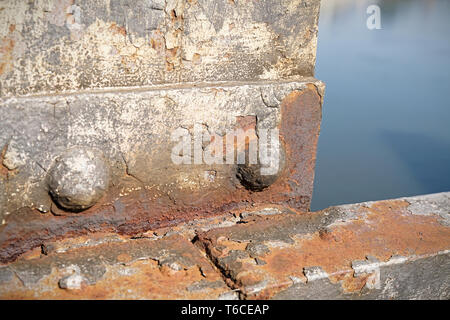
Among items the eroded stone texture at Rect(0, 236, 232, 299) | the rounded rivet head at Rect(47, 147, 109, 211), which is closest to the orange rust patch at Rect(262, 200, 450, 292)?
the eroded stone texture at Rect(0, 236, 232, 299)

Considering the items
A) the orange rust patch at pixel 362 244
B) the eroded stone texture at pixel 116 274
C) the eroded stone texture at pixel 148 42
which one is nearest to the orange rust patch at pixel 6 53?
the eroded stone texture at pixel 148 42

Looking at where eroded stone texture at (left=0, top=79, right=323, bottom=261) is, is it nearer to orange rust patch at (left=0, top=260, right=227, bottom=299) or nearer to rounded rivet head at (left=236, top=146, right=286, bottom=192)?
rounded rivet head at (left=236, top=146, right=286, bottom=192)

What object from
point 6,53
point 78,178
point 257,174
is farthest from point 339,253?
point 6,53

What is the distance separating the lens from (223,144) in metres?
1.63

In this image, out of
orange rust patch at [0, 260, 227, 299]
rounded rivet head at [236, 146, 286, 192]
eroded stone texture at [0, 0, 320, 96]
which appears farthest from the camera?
rounded rivet head at [236, 146, 286, 192]

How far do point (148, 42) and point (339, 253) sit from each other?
0.82m

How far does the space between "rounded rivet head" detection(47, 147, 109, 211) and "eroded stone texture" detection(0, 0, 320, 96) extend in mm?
191

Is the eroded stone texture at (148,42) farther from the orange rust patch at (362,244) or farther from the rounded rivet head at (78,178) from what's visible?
the orange rust patch at (362,244)

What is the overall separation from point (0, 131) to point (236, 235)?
704mm

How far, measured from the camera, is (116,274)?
50.7 inches

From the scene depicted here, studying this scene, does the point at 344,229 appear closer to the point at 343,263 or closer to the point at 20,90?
the point at 343,263

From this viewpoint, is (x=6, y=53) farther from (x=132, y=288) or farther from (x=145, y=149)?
(x=132, y=288)

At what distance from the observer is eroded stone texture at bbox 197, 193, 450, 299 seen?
133cm
